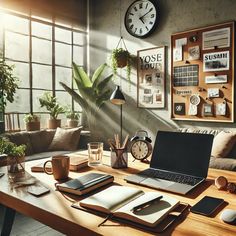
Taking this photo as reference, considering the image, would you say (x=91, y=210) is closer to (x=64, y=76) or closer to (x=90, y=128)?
(x=90, y=128)

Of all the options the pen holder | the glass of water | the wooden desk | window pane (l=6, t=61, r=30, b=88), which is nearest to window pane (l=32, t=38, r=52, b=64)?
window pane (l=6, t=61, r=30, b=88)

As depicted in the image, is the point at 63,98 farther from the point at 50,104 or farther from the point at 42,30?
the point at 42,30

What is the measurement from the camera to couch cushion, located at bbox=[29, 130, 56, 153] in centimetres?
413

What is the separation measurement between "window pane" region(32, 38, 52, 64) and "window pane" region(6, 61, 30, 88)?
0.77ft

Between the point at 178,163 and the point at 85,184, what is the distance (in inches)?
20.5

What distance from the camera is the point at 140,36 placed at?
448 cm

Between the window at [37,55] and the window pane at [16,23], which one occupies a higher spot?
the window pane at [16,23]

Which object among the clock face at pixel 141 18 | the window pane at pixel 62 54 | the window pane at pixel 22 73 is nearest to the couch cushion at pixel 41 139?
the window pane at pixel 22 73

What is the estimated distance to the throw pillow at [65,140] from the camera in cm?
425

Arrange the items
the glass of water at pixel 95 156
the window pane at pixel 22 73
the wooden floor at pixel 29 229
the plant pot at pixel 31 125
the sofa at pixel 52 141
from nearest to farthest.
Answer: the glass of water at pixel 95 156 → the wooden floor at pixel 29 229 → the sofa at pixel 52 141 → the plant pot at pixel 31 125 → the window pane at pixel 22 73

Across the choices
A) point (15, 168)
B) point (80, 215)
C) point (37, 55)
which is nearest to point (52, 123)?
point (37, 55)

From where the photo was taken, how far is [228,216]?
0.86m

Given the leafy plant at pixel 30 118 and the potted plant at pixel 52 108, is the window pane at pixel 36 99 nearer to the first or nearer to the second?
the potted plant at pixel 52 108

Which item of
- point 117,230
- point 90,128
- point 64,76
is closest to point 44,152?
point 90,128
